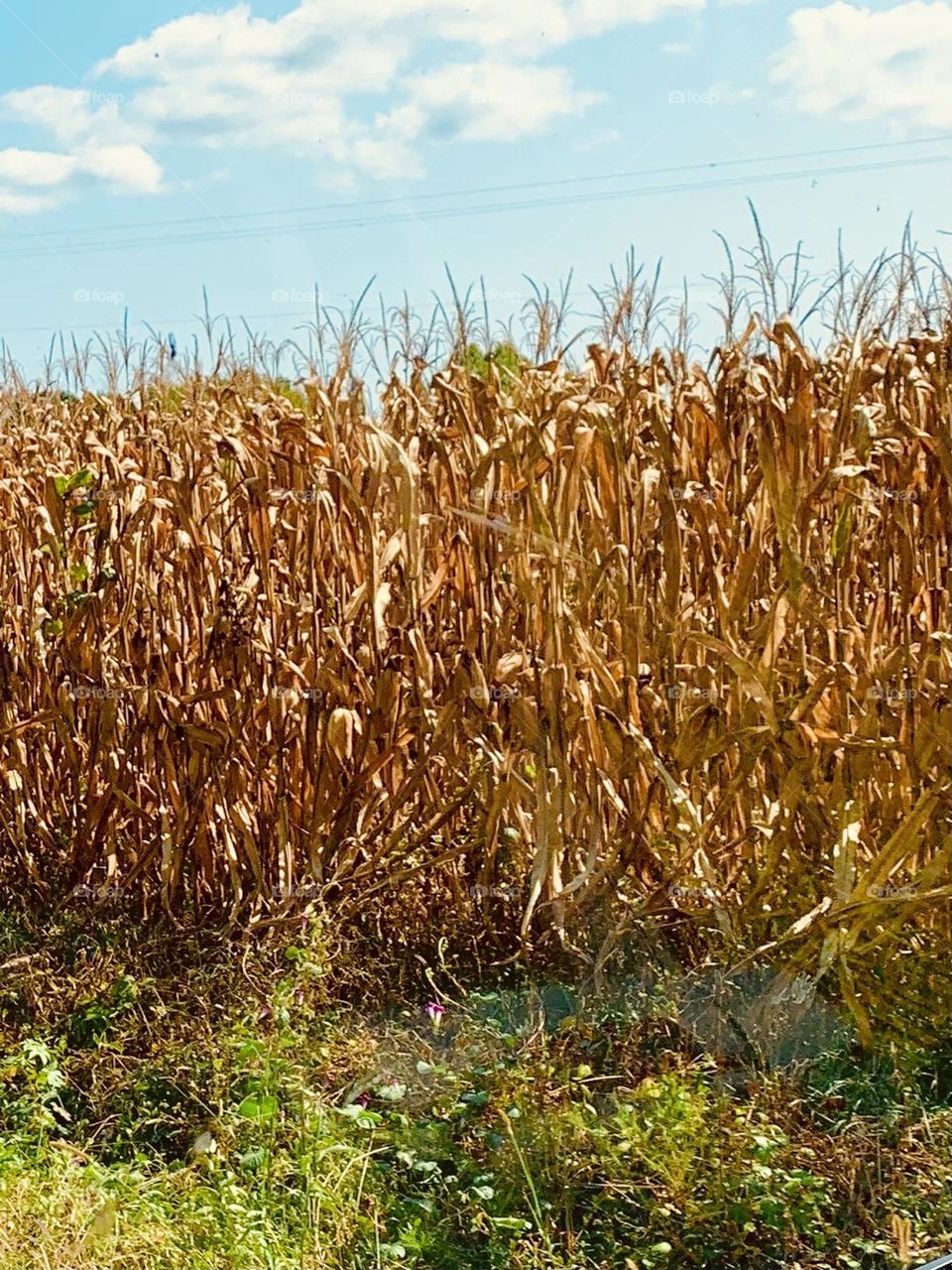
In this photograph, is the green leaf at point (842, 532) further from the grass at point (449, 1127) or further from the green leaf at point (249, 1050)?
the green leaf at point (249, 1050)

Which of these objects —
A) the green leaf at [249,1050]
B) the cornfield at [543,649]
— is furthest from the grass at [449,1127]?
the cornfield at [543,649]

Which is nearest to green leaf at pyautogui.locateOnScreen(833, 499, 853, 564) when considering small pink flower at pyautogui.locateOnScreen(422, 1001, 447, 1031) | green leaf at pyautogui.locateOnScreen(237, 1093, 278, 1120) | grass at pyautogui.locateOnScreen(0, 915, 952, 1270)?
grass at pyautogui.locateOnScreen(0, 915, 952, 1270)

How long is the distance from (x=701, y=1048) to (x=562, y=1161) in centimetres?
28

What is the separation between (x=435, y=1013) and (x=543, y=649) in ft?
1.87

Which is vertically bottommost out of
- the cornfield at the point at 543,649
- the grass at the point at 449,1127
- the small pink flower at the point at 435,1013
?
the grass at the point at 449,1127

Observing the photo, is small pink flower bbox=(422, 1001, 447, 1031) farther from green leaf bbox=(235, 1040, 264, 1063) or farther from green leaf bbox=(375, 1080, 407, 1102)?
green leaf bbox=(235, 1040, 264, 1063)

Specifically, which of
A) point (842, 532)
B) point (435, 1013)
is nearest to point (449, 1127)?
point (435, 1013)

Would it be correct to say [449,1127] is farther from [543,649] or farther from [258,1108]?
[543,649]

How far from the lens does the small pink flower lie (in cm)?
214

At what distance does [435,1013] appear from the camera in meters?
2.15

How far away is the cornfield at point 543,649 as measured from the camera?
1979 mm

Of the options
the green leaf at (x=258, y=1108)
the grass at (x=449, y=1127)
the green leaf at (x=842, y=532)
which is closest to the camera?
the grass at (x=449, y=1127)

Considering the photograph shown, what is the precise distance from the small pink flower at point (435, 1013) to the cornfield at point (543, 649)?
18cm

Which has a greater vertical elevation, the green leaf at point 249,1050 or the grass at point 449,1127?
the green leaf at point 249,1050
